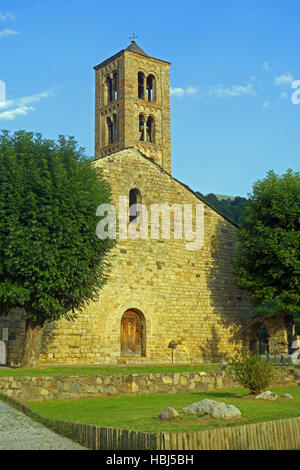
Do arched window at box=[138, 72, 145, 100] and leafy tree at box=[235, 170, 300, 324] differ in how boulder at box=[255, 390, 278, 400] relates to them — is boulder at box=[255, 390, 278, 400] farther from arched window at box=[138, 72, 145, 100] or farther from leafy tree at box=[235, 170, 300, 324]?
arched window at box=[138, 72, 145, 100]

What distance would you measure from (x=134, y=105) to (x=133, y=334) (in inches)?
941

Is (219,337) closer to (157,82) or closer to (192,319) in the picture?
(192,319)

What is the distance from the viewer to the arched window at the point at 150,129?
45.1 metres

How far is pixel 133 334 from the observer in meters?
25.7

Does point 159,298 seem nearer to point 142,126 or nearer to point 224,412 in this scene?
point 224,412

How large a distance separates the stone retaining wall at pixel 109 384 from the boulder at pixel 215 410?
16.8 ft

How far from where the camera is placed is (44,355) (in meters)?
22.7

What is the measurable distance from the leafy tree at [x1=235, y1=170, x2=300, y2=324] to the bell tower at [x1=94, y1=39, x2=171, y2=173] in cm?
1645

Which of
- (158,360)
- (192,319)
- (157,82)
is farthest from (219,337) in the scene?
(157,82)

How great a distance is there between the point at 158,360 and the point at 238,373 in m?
11.2

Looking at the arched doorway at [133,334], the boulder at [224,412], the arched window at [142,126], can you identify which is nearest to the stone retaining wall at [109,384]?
the boulder at [224,412]

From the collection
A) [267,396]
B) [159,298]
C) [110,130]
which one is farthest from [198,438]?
[110,130]

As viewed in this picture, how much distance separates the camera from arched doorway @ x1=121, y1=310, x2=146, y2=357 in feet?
83.7

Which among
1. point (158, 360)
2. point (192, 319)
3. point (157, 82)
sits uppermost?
point (157, 82)
